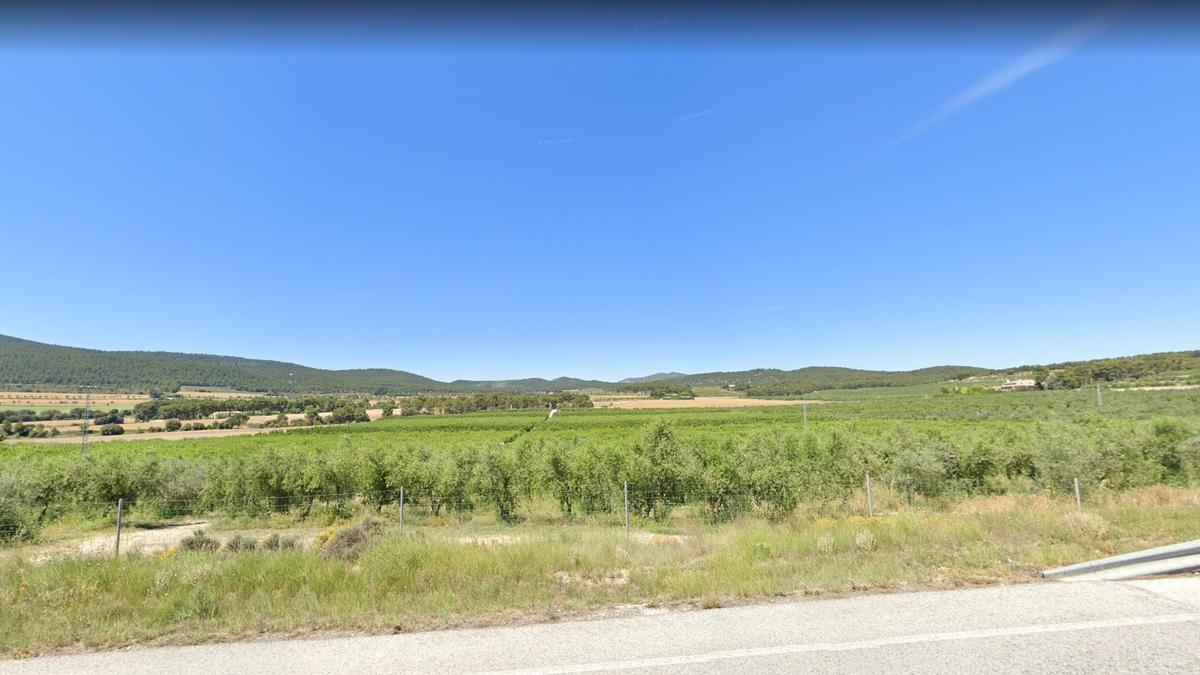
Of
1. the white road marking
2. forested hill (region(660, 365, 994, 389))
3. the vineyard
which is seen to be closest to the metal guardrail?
the white road marking

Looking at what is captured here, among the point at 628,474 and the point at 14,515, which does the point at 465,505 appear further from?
the point at 14,515

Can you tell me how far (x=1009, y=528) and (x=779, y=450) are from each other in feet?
52.0

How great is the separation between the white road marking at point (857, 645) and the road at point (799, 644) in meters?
0.01

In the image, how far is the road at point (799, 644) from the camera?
3.86 metres

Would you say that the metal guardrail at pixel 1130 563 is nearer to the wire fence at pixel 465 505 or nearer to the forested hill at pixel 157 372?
the wire fence at pixel 465 505

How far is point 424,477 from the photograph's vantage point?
23141 millimetres

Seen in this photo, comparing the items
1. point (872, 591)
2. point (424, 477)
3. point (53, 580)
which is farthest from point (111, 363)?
point (872, 591)

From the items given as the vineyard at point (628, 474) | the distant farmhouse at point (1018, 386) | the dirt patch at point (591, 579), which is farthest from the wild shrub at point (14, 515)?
the distant farmhouse at point (1018, 386)

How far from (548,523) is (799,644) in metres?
17.5

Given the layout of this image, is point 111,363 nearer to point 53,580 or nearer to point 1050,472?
point 53,580

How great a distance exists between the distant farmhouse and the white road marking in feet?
422

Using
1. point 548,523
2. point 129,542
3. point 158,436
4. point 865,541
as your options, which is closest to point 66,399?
point 158,436

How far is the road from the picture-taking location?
3861 mm

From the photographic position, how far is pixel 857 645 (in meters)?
4.16
